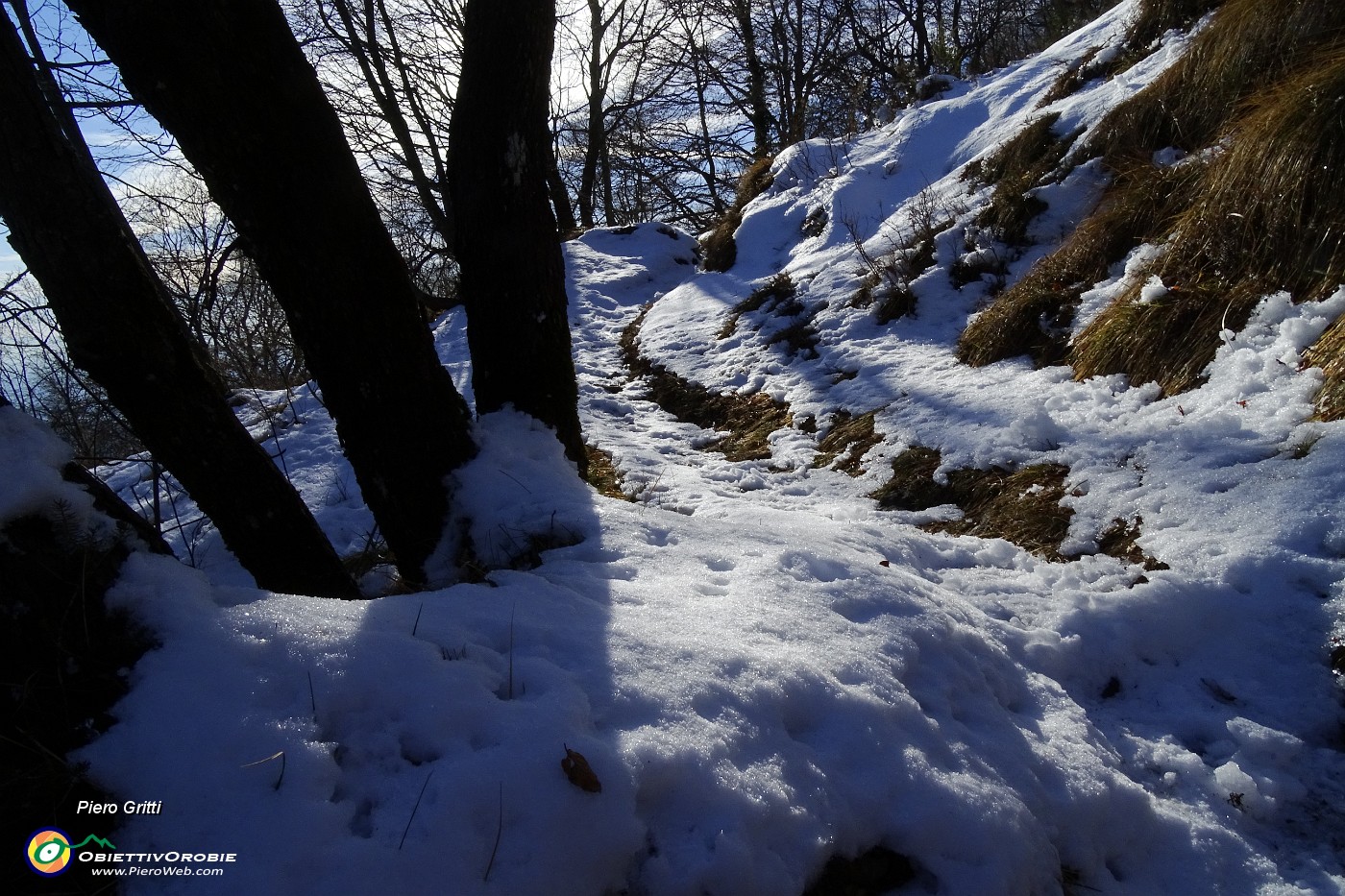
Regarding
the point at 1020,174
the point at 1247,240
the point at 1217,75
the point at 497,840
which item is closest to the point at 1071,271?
the point at 1247,240

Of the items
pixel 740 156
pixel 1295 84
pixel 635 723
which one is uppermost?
pixel 740 156

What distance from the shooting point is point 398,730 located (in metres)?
1.44

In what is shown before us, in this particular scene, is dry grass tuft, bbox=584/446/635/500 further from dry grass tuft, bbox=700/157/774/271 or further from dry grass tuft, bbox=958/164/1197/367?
dry grass tuft, bbox=700/157/774/271

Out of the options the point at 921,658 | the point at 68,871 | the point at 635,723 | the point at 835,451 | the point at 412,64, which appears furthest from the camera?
the point at 412,64

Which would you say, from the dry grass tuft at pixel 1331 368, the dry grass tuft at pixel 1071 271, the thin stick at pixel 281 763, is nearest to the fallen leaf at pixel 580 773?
the thin stick at pixel 281 763

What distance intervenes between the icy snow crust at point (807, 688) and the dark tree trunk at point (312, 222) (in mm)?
305

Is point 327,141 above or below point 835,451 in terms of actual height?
above

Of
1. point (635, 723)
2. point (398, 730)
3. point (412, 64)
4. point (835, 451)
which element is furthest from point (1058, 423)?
point (412, 64)

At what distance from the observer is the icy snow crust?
50.7 inches

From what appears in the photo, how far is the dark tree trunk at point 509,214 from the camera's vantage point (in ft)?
9.75

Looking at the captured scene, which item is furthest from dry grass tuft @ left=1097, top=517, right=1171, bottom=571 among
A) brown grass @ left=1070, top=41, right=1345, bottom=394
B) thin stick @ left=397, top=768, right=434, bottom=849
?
thin stick @ left=397, top=768, right=434, bottom=849

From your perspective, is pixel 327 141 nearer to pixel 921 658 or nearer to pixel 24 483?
pixel 24 483

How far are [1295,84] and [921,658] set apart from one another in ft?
12.6

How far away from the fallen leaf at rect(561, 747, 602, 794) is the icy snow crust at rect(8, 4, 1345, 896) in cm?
Result: 2
